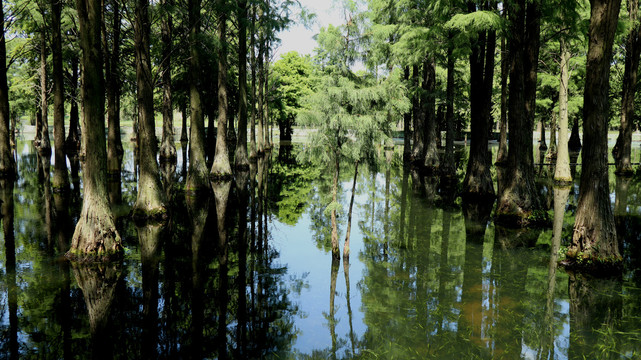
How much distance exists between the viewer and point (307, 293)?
8.54 meters

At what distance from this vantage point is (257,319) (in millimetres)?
7191

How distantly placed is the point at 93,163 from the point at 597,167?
41.3ft

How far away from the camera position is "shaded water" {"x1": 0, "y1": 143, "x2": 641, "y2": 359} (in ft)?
20.9

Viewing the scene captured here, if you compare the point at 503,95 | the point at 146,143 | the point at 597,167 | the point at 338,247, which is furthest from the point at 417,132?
the point at 338,247

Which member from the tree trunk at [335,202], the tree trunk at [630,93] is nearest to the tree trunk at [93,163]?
the tree trunk at [335,202]

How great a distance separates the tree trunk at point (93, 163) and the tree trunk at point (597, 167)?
11.6 m

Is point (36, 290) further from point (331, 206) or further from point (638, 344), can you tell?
point (638, 344)

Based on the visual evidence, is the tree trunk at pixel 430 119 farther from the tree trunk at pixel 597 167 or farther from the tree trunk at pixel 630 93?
the tree trunk at pixel 597 167

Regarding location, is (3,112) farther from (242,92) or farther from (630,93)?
(630,93)

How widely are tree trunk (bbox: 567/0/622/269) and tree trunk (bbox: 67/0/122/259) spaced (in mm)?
11561

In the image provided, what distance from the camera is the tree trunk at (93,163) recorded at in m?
9.91

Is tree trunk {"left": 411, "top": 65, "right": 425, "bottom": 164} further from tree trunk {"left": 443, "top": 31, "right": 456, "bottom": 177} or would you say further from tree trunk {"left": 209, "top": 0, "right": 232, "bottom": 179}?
tree trunk {"left": 209, "top": 0, "right": 232, "bottom": 179}

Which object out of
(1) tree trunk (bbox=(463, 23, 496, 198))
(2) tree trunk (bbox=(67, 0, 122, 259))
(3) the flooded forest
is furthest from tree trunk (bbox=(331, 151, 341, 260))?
(1) tree trunk (bbox=(463, 23, 496, 198))

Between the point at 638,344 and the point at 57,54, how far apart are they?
20.9 m
